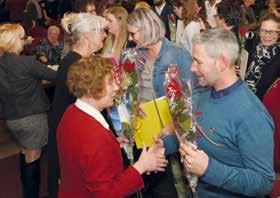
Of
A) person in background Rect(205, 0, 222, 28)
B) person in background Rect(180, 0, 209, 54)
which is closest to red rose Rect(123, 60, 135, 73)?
person in background Rect(180, 0, 209, 54)

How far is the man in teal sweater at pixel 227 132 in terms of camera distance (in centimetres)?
222

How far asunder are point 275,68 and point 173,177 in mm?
1320

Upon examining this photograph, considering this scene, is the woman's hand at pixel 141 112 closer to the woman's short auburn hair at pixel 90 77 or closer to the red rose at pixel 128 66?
the red rose at pixel 128 66

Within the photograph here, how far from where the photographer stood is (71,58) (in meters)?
3.54

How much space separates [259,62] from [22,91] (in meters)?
2.02

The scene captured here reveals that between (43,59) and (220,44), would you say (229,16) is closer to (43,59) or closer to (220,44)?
(43,59)

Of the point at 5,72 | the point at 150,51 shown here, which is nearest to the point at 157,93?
the point at 150,51

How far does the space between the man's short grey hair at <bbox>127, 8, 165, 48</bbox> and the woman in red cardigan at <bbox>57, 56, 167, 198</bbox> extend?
105 centimetres

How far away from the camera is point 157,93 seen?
3.54 meters

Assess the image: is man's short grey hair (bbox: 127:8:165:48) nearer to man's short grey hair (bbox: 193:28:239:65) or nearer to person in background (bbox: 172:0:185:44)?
man's short grey hair (bbox: 193:28:239:65)

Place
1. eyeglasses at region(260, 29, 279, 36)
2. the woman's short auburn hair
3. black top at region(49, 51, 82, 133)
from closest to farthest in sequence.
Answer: the woman's short auburn hair → black top at region(49, 51, 82, 133) → eyeglasses at region(260, 29, 279, 36)

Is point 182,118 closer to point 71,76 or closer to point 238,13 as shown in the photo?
point 71,76

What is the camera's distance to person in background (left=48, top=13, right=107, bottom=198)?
3543mm

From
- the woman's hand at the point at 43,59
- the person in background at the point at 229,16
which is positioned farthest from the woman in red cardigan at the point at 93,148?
the woman's hand at the point at 43,59
